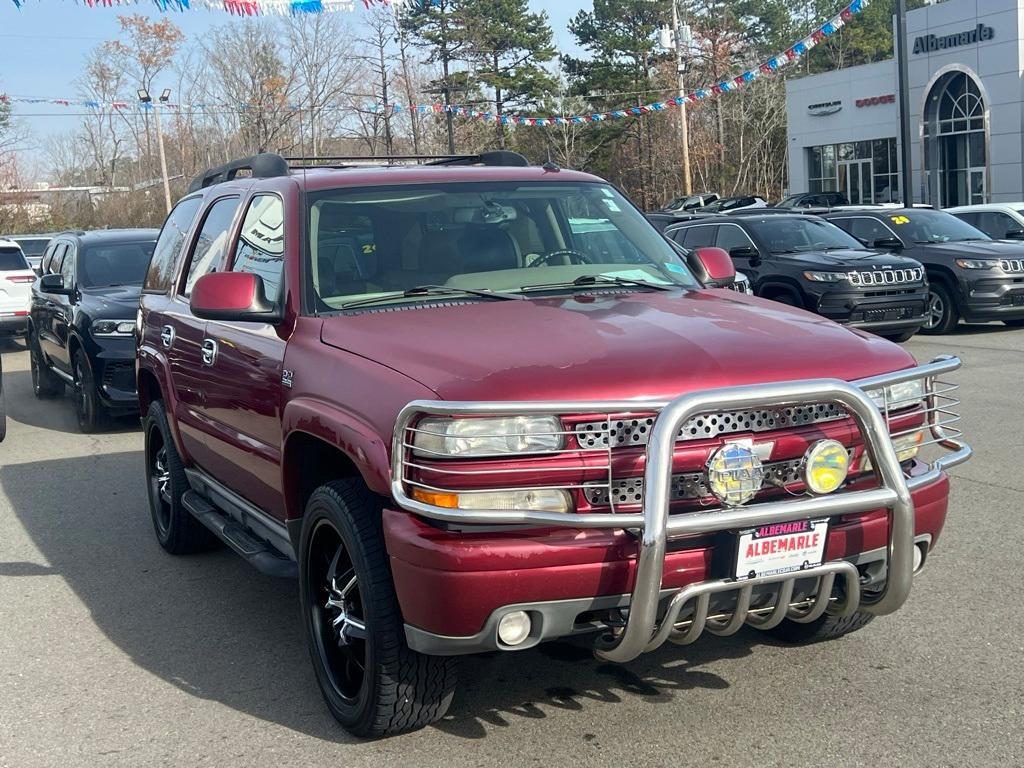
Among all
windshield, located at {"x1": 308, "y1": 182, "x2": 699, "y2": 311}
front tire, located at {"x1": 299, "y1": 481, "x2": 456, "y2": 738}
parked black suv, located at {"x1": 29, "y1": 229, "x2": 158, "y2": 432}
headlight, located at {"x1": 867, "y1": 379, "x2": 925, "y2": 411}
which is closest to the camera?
front tire, located at {"x1": 299, "y1": 481, "x2": 456, "y2": 738}

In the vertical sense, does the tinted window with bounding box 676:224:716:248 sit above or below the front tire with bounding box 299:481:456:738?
above

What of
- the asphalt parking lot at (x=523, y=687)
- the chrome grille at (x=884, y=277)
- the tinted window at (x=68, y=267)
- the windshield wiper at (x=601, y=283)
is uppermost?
the tinted window at (x=68, y=267)

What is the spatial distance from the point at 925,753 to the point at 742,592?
2.85ft

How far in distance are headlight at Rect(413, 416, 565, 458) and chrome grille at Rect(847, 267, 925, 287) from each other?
11.5 meters

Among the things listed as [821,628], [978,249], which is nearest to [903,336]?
[978,249]

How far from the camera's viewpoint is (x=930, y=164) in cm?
3950

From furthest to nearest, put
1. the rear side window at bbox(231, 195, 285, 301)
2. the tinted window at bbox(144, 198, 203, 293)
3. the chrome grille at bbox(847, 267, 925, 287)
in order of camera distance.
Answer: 1. the chrome grille at bbox(847, 267, 925, 287)
2. the tinted window at bbox(144, 198, 203, 293)
3. the rear side window at bbox(231, 195, 285, 301)

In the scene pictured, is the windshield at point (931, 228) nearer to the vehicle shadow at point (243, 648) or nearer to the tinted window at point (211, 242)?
the vehicle shadow at point (243, 648)

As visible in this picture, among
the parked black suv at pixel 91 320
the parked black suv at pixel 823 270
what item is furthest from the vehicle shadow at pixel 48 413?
the parked black suv at pixel 823 270

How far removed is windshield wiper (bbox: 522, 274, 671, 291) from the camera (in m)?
4.76

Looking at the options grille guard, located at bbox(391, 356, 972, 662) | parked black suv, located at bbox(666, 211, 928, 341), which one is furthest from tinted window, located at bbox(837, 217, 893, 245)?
grille guard, located at bbox(391, 356, 972, 662)

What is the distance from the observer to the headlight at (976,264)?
15075 mm

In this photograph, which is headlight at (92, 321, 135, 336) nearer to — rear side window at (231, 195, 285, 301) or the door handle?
the door handle

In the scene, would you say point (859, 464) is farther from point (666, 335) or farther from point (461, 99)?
point (461, 99)
